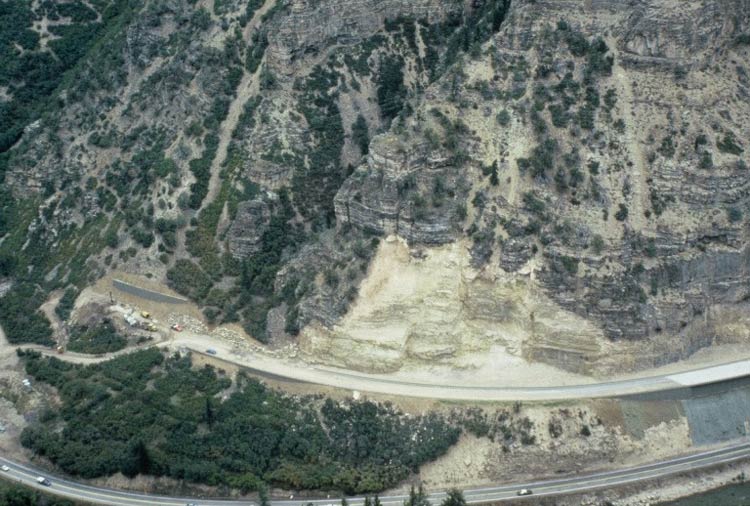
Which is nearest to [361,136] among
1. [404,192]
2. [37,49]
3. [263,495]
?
[404,192]

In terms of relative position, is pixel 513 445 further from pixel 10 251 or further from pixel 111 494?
pixel 10 251

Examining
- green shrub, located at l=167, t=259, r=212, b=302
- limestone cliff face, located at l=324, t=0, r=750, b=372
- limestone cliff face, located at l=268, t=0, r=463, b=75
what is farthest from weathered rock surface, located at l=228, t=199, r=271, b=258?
limestone cliff face, located at l=268, t=0, r=463, b=75

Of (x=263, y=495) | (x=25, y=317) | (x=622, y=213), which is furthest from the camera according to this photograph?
(x=25, y=317)

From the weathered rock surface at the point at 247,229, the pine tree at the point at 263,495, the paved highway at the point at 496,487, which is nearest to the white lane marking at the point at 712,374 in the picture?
the paved highway at the point at 496,487

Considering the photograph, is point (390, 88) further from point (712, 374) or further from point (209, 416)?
point (712, 374)

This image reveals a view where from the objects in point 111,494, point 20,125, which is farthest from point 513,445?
point 20,125

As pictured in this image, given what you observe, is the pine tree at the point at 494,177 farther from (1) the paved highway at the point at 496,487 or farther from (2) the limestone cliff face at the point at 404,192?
(1) the paved highway at the point at 496,487

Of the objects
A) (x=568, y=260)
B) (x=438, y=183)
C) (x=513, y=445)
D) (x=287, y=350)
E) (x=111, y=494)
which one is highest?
(x=438, y=183)

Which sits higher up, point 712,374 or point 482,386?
point 712,374
